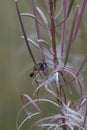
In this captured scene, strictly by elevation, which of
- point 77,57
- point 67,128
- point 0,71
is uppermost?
point 67,128

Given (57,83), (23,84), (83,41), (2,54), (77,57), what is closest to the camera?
(57,83)

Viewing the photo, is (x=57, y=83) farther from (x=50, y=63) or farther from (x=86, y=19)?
(x=86, y=19)

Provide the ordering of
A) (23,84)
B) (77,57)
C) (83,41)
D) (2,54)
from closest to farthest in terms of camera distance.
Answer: (83,41), (77,57), (23,84), (2,54)

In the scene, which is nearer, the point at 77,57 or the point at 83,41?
the point at 83,41

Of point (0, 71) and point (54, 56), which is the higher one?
point (54, 56)

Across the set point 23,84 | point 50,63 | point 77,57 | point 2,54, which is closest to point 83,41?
point 77,57

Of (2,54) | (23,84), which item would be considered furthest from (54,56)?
(2,54)
